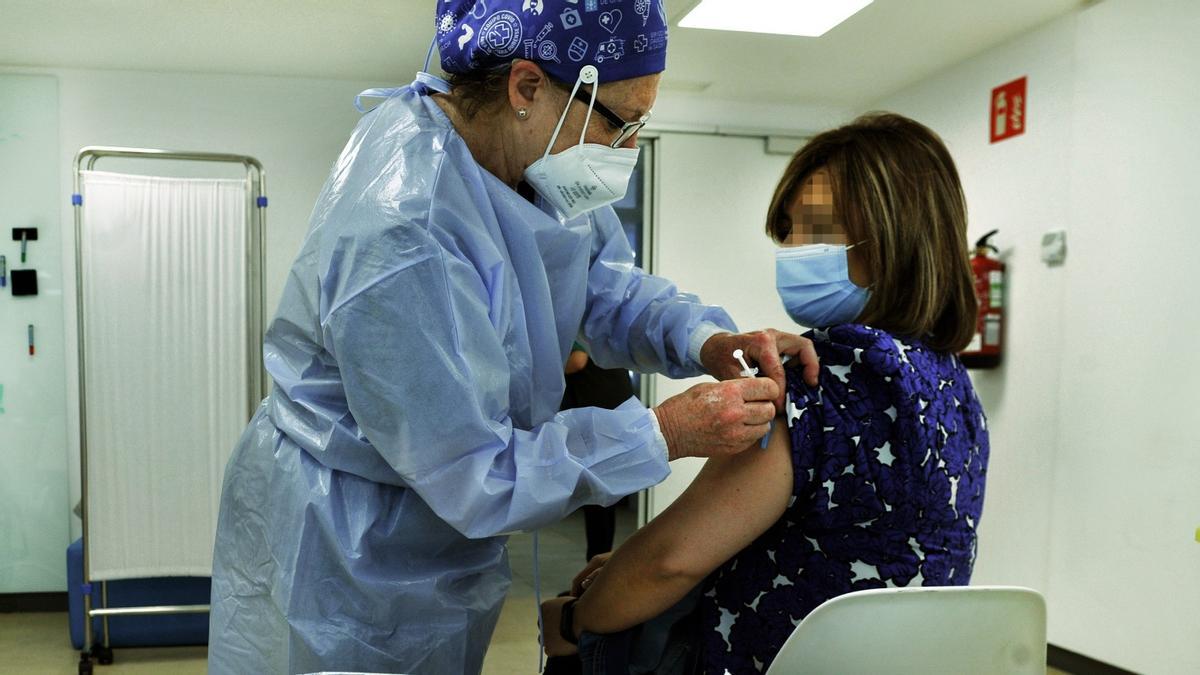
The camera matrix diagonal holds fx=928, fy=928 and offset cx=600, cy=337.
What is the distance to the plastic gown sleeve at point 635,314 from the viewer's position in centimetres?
146

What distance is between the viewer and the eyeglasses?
117 cm

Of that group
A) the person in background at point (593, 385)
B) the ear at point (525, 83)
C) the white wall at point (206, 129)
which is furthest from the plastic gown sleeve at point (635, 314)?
the white wall at point (206, 129)

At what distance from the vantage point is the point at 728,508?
1161 mm

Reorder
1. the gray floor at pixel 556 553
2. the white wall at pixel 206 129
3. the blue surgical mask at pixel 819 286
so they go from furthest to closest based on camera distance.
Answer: the gray floor at pixel 556 553
the white wall at pixel 206 129
the blue surgical mask at pixel 819 286

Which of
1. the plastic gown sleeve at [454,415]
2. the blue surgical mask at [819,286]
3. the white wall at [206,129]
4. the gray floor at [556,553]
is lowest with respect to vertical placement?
the gray floor at [556,553]

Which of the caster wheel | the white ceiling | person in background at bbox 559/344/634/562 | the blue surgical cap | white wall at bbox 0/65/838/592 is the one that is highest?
the white ceiling

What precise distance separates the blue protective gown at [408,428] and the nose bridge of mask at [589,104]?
9 cm

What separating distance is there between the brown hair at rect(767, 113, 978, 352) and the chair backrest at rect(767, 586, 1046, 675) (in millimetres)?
409

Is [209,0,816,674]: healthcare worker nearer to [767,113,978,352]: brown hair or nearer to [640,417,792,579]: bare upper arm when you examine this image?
[640,417,792,579]: bare upper arm

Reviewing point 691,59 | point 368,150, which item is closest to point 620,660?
point 368,150

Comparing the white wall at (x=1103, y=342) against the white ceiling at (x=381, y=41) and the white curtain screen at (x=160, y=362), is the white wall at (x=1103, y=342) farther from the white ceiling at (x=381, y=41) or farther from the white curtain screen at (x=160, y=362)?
the white curtain screen at (x=160, y=362)

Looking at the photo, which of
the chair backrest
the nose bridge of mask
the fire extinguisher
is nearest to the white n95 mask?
the nose bridge of mask

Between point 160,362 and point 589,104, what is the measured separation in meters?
2.72

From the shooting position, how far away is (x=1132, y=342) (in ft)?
10.3
